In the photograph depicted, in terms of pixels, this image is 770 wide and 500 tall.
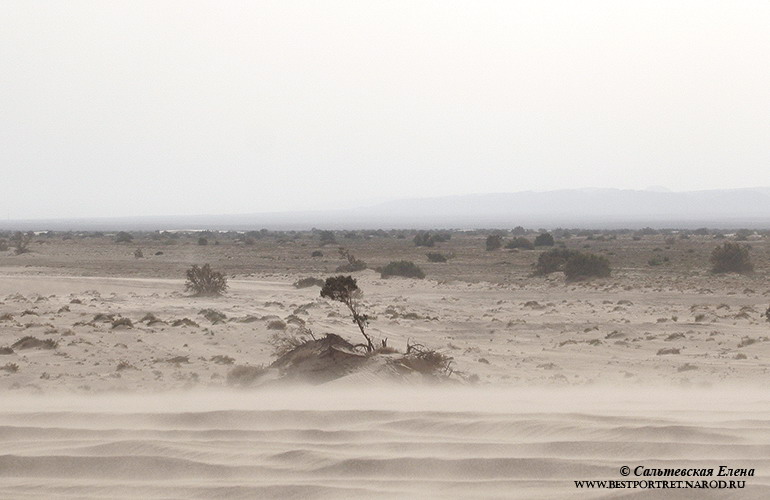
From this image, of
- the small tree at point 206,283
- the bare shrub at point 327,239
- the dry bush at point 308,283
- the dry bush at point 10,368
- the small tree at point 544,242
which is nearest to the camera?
the dry bush at point 10,368

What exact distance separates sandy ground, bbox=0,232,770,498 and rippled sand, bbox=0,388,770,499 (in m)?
0.02

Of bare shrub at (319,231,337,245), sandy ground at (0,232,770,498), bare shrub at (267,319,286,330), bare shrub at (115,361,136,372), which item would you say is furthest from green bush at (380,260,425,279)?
bare shrub at (319,231,337,245)

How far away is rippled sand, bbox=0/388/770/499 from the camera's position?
162 inches

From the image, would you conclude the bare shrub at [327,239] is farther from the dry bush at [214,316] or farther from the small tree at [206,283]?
the dry bush at [214,316]

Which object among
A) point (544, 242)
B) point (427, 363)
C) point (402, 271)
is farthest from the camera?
point (544, 242)

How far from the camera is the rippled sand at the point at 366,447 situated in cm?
411

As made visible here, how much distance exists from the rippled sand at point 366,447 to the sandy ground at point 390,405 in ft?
0.05

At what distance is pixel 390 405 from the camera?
613 cm

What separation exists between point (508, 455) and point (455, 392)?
3.15 meters

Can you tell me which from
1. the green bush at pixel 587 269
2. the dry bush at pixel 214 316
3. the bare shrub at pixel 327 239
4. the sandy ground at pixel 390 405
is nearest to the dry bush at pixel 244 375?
the sandy ground at pixel 390 405

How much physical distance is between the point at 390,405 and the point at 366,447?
1.36 m

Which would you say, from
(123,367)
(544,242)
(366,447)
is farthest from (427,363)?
(544,242)

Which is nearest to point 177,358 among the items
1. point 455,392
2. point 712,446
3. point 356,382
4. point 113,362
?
point 113,362

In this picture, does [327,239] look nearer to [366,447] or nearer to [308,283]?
[308,283]
